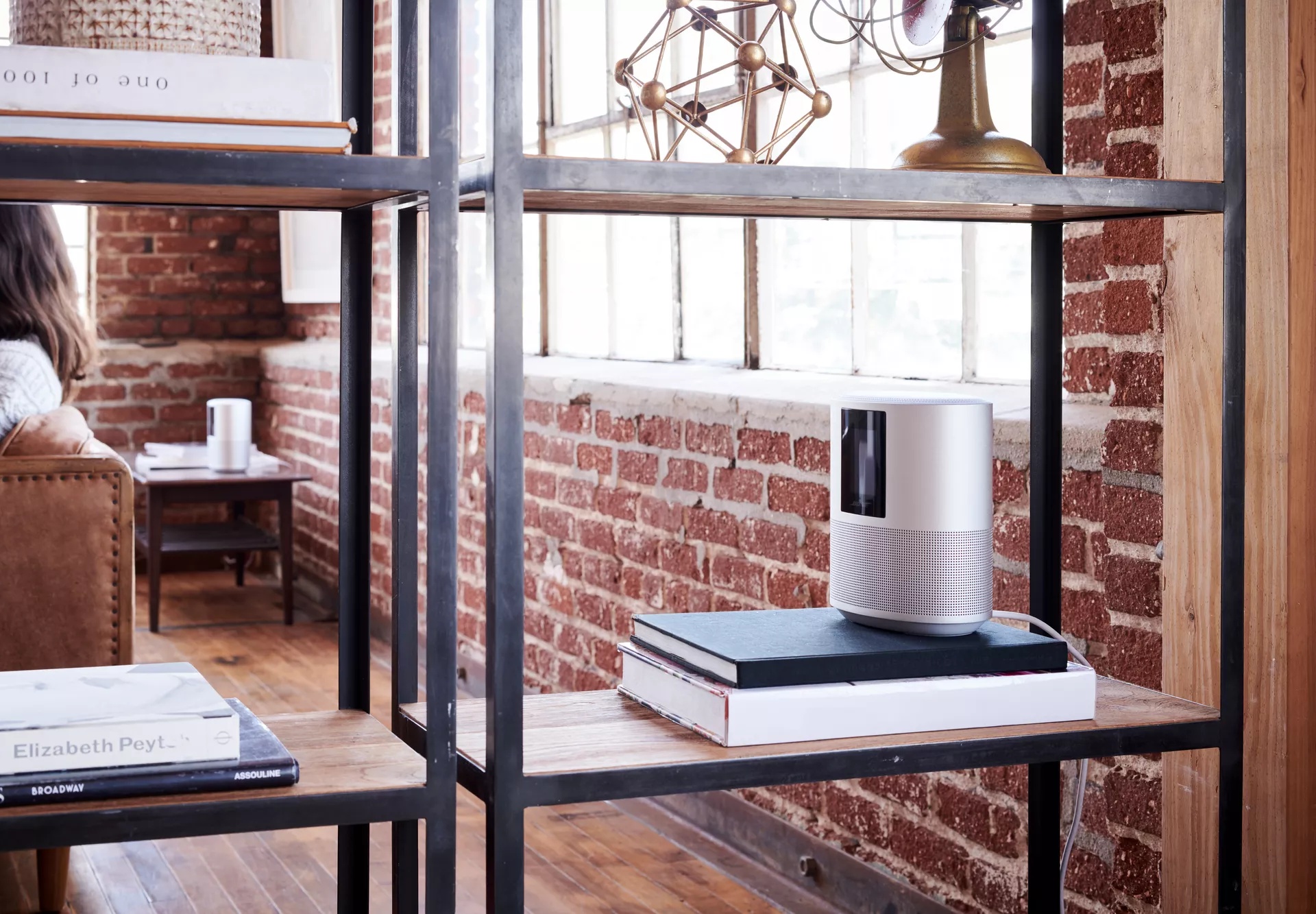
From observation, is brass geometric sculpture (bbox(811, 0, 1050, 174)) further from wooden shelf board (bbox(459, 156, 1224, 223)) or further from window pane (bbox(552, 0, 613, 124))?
window pane (bbox(552, 0, 613, 124))

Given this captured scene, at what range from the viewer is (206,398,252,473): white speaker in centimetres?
512

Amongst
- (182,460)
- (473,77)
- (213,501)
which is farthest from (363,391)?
(182,460)

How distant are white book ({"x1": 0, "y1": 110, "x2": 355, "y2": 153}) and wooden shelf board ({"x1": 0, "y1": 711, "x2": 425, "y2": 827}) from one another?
19.8 inches

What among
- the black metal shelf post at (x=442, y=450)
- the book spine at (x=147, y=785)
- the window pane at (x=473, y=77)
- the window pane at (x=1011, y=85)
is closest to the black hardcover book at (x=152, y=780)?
the book spine at (x=147, y=785)

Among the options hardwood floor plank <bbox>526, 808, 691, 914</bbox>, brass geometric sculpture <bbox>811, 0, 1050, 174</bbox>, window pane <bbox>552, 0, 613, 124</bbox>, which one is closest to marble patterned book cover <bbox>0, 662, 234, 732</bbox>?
brass geometric sculpture <bbox>811, 0, 1050, 174</bbox>

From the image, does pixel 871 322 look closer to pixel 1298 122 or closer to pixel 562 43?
pixel 1298 122

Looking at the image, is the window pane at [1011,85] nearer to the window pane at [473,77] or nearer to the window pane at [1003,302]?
the window pane at [1003,302]

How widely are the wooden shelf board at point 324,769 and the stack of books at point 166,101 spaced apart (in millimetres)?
503

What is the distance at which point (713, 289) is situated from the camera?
338 centimetres

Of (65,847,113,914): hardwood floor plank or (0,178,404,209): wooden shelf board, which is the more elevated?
(0,178,404,209): wooden shelf board

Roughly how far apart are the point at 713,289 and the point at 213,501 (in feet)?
7.65

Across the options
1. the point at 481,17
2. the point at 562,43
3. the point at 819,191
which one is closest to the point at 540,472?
the point at 562,43

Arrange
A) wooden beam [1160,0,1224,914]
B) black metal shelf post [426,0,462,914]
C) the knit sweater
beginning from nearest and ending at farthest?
black metal shelf post [426,0,462,914] < wooden beam [1160,0,1224,914] < the knit sweater

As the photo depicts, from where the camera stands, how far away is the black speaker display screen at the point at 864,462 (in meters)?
1.50
